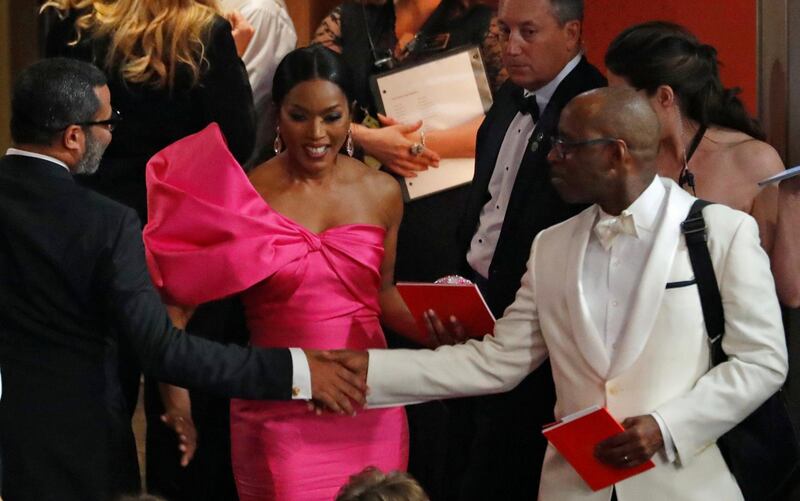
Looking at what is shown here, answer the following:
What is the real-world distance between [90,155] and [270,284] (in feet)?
1.88

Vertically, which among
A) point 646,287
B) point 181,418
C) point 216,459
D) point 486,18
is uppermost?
point 486,18

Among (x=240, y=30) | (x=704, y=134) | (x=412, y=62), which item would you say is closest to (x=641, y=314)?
(x=704, y=134)

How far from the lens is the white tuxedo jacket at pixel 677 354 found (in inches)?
111

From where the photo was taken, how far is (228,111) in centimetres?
388

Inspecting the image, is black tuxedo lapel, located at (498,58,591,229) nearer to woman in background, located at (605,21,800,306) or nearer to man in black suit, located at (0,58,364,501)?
woman in background, located at (605,21,800,306)

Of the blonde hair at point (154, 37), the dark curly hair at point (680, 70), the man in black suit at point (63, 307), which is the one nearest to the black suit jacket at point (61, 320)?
the man in black suit at point (63, 307)

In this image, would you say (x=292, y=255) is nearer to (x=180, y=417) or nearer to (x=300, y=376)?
(x=300, y=376)

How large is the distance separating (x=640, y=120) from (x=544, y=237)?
1.14ft

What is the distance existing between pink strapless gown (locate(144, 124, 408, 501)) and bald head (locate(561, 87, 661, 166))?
31.6 inches

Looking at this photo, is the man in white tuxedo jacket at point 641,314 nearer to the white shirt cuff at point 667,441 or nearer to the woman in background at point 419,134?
the white shirt cuff at point 667,441

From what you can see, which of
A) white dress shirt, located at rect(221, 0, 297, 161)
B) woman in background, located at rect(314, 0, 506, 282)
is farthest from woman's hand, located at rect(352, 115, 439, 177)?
white dress shirt, located at rect(221, 0, 297, 161)

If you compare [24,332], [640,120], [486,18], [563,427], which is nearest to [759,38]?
[486,18]

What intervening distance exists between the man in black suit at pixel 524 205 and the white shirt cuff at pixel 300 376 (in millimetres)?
529

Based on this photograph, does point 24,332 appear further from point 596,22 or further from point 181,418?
point 596,22
